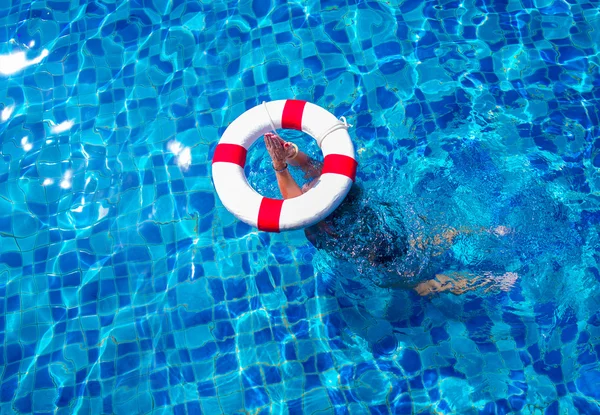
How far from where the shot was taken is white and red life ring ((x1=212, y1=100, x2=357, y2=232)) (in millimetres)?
3395

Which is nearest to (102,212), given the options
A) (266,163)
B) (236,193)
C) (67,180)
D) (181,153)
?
(67,180)

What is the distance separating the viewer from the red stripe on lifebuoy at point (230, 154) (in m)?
3.66

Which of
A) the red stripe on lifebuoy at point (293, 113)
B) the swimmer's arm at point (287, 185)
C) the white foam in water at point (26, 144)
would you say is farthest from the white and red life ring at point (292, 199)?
the white foam in water at point (26, 144)

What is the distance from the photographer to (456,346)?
392 centimetres

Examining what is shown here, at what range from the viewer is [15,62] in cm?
523

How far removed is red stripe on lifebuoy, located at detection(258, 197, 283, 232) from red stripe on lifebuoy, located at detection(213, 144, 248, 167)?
0.42 m

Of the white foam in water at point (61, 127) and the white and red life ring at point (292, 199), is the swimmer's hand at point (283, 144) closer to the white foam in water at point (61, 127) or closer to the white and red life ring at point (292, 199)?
the white and red life ring at point (292, 199)

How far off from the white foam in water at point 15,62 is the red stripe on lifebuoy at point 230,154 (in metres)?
2.60

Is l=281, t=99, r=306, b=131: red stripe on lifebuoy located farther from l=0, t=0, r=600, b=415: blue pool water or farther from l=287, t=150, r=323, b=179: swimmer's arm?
l=0, t=0, r=600, b=415: blue pool water

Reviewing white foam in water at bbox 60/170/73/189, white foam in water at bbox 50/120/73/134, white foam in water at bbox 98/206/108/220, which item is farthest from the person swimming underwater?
white foam in water at bbox 50/120/73/134

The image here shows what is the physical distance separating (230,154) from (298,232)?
3.09 feet

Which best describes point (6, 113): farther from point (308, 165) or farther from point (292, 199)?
point (292, 199)

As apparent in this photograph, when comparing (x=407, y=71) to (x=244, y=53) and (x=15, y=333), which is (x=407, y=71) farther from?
(x=15, y=333)

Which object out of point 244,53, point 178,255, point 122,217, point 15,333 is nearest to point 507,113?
point 244,53
